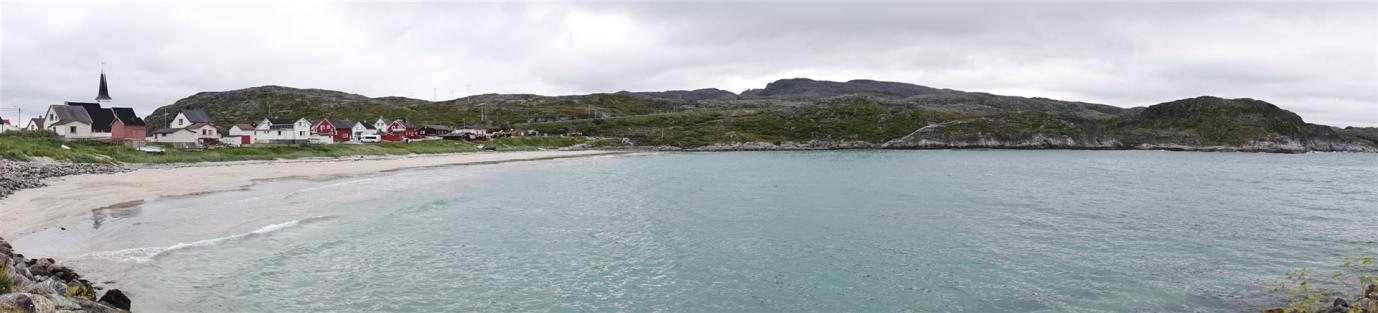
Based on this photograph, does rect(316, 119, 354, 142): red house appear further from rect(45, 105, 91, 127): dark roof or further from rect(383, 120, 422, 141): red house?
rect(45, 105, 91, 127): dark roof

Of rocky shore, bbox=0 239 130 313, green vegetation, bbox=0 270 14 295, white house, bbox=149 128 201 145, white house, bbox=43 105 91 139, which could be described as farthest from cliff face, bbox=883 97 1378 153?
green vegetation, bbox=0 270 14 295

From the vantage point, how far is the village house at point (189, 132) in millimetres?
79938

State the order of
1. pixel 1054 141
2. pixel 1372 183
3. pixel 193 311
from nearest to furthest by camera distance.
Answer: pixel 193 311
pixel 1372 183
pixel 1054 141

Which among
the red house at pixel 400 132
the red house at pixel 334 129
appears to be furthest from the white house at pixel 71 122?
the red house at pixel 400 132

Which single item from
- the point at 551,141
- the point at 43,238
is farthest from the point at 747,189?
the point at 551,141

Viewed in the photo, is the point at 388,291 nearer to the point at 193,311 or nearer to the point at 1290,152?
the point at 193,311

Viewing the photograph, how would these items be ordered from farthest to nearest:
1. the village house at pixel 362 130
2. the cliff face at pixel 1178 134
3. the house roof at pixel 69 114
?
the cliff face at pixel 1178 134
the village house at pixel 362 130
the house roof at pixel 69 114

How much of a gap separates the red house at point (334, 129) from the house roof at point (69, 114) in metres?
33.9

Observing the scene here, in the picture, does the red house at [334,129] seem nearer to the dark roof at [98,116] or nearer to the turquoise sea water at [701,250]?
the dark roof at [98,116]

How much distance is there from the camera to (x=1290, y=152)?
152 m

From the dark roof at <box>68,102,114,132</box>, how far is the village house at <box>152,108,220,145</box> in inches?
186

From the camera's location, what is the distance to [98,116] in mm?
77312

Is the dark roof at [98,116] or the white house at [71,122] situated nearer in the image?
the white house at [71,122]

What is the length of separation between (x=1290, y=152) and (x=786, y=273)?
18657 cm
